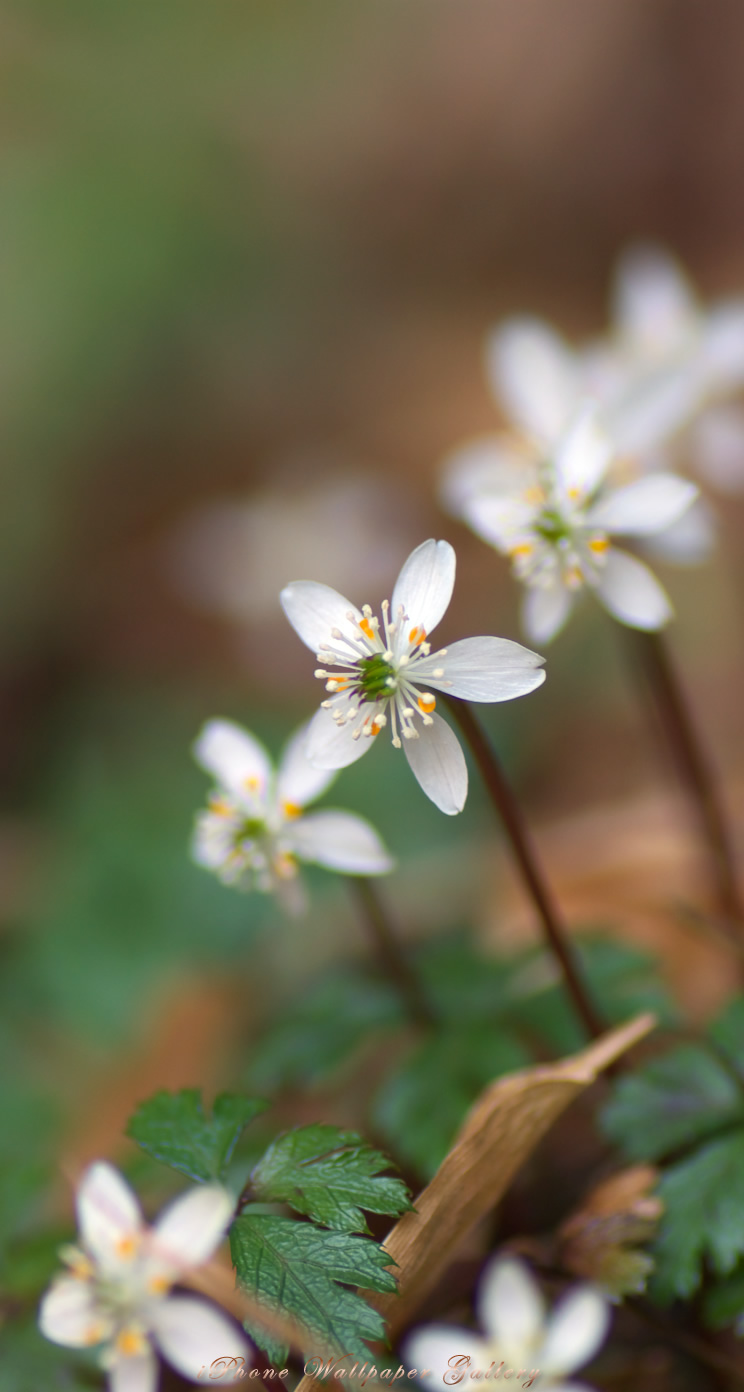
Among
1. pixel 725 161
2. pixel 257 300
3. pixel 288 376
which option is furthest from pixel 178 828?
pixel 725 161

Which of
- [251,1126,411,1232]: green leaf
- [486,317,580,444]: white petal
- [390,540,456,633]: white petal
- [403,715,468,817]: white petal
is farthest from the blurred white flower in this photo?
[251,1126,411,1232]: green leaf

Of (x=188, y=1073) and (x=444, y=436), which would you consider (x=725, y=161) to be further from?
(x=188, y=1073)

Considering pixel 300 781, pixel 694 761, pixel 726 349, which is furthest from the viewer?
pixel 726 349

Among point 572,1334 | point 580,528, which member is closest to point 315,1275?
point 572,1334

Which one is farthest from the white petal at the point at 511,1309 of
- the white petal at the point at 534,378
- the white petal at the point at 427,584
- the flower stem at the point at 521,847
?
the white petal at the point at 534,378

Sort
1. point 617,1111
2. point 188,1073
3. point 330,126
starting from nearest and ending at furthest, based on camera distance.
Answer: point 617,1111 → point 188,1073 → point 330,126

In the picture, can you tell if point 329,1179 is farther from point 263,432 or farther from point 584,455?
point 263,432
